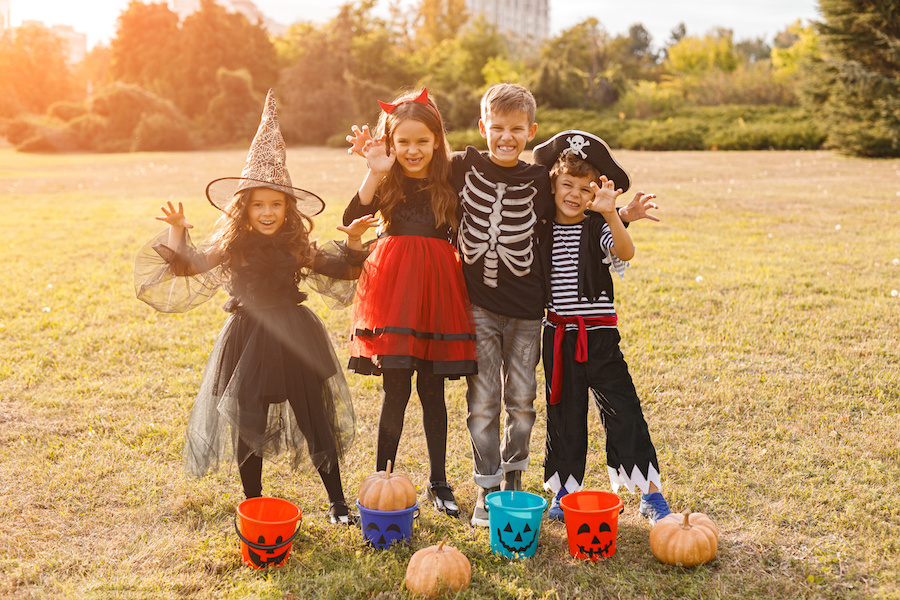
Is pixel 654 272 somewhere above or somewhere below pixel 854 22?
below

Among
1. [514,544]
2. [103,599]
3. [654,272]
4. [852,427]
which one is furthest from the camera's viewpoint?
[654,272]

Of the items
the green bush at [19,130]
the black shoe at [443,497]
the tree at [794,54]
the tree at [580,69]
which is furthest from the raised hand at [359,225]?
the green bush at [19,130]

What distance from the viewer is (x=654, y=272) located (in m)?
8.68

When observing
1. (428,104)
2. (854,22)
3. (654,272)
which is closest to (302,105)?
(854,22)

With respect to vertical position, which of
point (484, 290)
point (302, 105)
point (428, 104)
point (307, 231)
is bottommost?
point (484, 290)

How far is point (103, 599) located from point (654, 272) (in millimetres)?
7061

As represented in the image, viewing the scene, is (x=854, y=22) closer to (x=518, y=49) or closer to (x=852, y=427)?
(x=852, y=427)

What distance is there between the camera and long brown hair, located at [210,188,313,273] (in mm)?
3463

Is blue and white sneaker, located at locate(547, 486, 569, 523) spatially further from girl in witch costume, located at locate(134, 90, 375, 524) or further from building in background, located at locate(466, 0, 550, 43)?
building in background, located at locate(466, 0, 550, 43)

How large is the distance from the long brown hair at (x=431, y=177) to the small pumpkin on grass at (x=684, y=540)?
1.69m

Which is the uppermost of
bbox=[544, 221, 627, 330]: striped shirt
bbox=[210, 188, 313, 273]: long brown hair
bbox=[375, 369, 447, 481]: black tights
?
bbox=[210, 188, 313, 273]: long brown hair

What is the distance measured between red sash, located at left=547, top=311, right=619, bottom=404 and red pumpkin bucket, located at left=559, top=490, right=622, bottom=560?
55 centimetres

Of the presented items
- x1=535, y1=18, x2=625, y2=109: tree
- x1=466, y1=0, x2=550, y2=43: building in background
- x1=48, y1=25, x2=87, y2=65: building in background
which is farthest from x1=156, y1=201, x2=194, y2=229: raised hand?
x1=48, y1=25, x2=87, y2=65: building in background

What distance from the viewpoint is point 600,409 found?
367 centimetres
